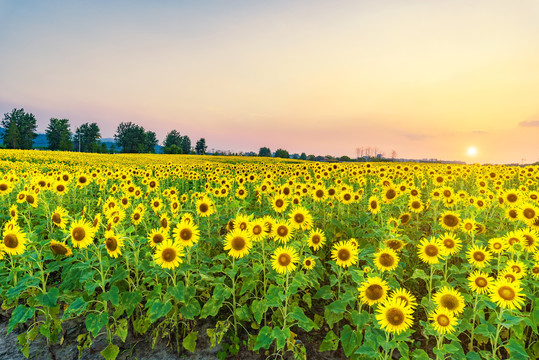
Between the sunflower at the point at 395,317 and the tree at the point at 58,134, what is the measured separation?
138280 mm

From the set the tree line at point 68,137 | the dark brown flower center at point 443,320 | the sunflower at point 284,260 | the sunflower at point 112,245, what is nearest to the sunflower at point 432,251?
the dark brown flower center at point 443,320

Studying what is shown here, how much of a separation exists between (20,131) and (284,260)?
487 feet

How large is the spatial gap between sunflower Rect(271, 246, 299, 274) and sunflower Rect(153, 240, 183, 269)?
111 cm

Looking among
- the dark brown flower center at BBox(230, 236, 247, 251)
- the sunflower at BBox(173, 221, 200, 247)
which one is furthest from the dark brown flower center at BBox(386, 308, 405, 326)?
the sunflower at BBox(173, 221, 200, 247)

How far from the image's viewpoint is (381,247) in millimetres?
3492

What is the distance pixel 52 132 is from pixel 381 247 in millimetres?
149625

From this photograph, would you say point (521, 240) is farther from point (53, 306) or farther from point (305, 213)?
point (53, 306)

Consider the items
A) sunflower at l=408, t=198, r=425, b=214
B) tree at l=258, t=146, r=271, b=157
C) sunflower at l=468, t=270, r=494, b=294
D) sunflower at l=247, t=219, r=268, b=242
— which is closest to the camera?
sunflower at l=468, t=270, r=494, b=294

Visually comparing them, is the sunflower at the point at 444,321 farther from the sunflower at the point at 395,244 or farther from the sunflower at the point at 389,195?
the sunflower at the point at 389,195

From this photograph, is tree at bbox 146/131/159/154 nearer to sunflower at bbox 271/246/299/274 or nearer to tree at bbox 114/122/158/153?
tree at bbox 114/122/158/153

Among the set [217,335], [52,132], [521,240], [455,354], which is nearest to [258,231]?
[217,335]

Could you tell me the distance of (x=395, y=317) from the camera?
269 cm

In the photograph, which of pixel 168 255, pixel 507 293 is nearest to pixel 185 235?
pixel 168 255

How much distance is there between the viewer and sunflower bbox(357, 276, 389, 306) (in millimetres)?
2910
